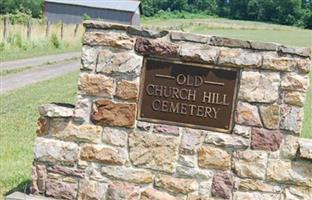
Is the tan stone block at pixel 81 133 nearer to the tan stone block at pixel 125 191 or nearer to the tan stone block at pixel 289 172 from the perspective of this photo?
the tan stone block at pixel 125 191

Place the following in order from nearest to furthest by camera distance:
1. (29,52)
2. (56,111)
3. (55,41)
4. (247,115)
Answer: (247,115) → (56,111) → (29,52) → (55,41)

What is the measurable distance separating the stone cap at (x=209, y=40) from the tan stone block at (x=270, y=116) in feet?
1.51

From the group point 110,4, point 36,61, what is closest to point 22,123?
point 36,61

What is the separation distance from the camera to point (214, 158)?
5.45 metres

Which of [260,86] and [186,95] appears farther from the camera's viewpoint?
[186,95]

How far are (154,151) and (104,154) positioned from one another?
428 mm

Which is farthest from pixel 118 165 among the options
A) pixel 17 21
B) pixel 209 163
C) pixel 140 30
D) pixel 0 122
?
pixel 17 21

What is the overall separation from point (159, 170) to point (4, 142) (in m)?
3.46

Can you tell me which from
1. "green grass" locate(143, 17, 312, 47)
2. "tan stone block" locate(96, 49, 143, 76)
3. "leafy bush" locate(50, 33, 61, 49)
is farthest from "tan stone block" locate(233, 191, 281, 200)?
"green grass" locate(143, 17, 312, 47)

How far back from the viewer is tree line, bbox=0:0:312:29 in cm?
7962

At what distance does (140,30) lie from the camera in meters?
5.50

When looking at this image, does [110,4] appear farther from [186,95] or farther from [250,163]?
[250,163]

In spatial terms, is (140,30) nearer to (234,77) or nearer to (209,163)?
(234,77)

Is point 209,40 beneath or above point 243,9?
above
